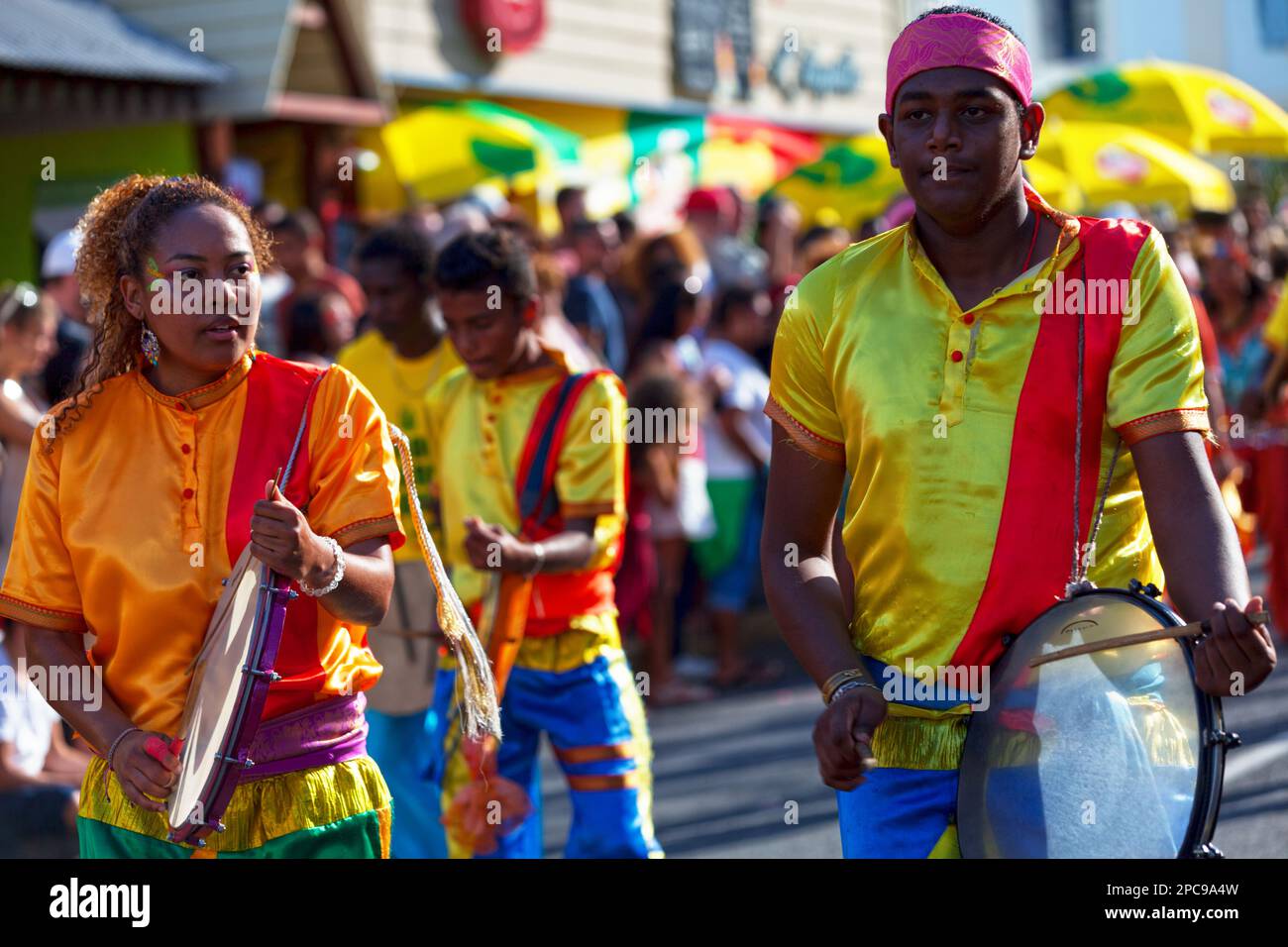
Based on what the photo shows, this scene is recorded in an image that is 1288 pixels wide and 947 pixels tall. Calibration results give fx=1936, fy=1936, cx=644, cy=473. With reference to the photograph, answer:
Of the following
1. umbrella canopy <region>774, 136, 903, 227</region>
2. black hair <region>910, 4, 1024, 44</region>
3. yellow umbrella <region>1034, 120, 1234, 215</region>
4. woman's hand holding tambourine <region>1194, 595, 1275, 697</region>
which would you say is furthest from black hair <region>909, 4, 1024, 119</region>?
yellow umbrella <region>1034, 120, 1234, 215</region>

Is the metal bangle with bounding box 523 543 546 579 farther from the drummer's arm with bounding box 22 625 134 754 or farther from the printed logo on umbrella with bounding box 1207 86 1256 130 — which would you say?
the printed logo on umbrella with bounding box 1207 86 1256 130

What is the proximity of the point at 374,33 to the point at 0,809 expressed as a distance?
442 inches

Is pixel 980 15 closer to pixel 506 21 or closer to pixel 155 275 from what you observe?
pixel 155 275

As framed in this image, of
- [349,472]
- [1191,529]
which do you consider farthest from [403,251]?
[1191,529]

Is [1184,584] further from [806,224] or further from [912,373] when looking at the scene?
[806,224]

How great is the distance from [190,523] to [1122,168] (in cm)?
1627

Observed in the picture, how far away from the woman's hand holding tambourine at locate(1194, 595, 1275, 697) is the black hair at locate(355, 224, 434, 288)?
12.9ft

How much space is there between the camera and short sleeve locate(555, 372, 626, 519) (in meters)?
5.40

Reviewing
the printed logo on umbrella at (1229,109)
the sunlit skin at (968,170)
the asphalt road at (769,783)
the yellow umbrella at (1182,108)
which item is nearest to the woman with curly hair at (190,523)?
the sunlit skin at (968,170)

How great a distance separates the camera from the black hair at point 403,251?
20.9ft

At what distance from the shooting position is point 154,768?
3355 millimetres

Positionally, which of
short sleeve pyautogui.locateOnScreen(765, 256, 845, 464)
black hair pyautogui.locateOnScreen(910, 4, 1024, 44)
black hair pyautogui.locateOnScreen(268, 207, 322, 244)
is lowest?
short sleeve pyautogui.locateOnScreen(765, 256, 845, 464)

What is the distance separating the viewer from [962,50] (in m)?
3.22

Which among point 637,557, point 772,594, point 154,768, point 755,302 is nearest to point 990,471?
point 772,594
